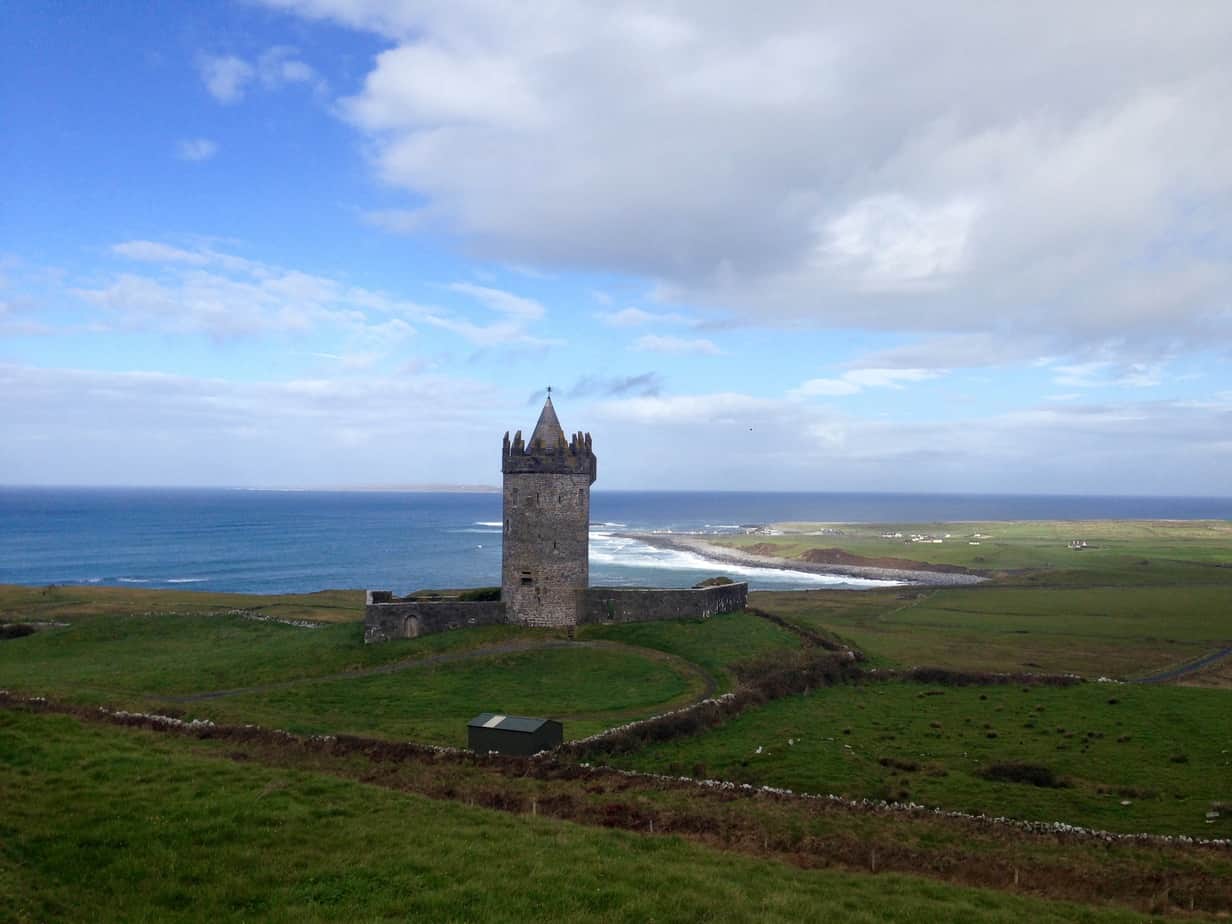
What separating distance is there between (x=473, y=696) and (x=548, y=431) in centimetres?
1468

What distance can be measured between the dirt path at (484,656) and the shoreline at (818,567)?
8638cm

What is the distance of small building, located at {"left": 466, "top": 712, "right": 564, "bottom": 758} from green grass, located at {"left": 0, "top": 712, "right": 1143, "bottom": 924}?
619 centimetres

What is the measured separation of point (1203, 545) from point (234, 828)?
187610 millimetres

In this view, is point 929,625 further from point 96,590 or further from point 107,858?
point 96,590

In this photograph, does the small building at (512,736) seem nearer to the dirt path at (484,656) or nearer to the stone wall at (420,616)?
the dirt path at (484,656)

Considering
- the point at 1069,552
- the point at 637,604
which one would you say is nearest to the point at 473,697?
the point at 637,604

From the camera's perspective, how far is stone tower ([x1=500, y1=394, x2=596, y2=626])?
3959cm

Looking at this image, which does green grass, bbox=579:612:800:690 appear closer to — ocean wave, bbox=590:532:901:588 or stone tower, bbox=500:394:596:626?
stone tower, bbox=500:394:596:626

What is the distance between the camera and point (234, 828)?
1421cm

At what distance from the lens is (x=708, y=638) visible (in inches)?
1519

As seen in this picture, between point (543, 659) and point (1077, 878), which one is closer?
point (1077, 878)

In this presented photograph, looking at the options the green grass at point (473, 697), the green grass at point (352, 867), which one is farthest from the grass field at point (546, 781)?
the green grass at point (473, 697)

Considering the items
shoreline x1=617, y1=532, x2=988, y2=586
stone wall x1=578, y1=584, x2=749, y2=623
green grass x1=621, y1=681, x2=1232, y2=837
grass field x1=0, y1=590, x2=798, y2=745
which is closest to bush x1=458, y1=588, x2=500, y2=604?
grass field x1=0, y1=590, x2=798, y2=745

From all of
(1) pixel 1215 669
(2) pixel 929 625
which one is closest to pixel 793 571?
(2) pixel 929 625
